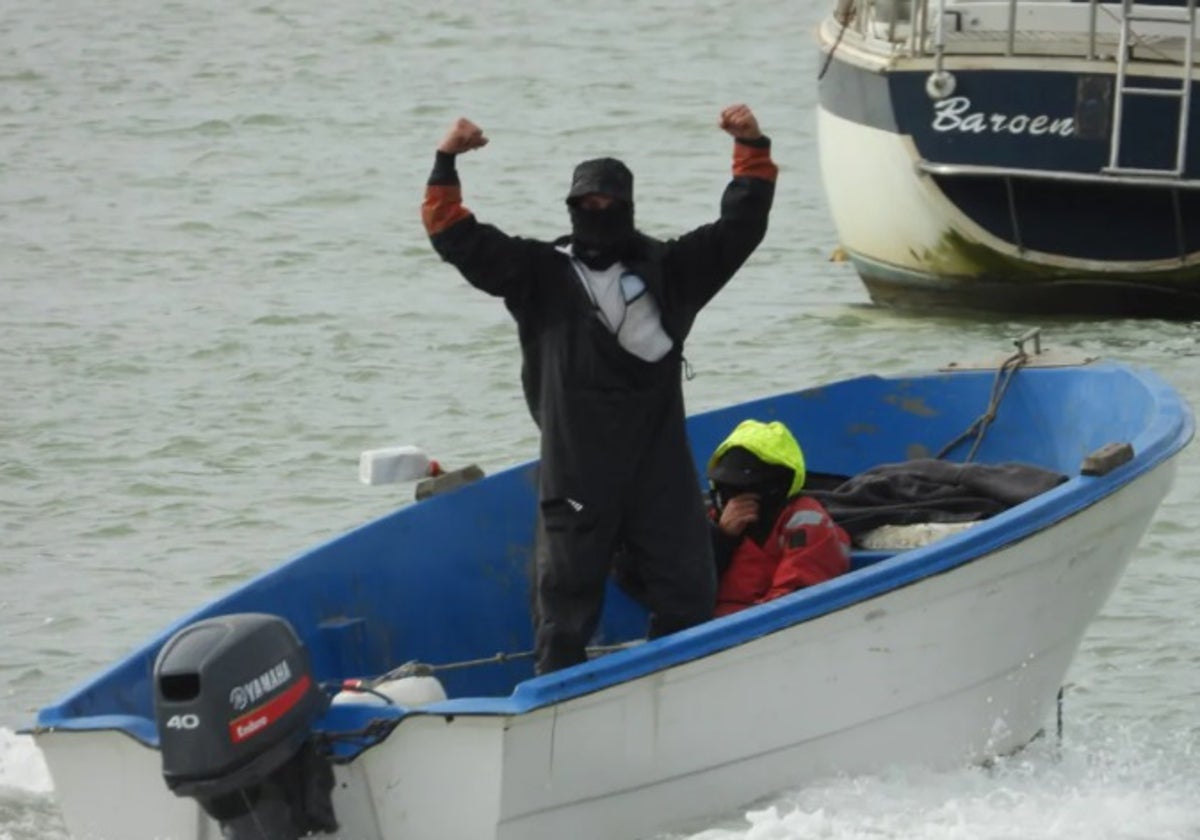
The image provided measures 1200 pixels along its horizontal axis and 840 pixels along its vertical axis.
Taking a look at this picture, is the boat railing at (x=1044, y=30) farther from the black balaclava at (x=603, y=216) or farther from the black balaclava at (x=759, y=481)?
the black balaclava at (x=603, y=216)

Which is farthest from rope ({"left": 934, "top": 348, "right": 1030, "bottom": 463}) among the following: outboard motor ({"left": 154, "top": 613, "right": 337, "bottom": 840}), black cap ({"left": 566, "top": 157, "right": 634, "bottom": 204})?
outboard motor ({"left": 154, "top": 613, "right": 337, "bottom": 840})

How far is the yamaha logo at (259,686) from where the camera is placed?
21.5 ft

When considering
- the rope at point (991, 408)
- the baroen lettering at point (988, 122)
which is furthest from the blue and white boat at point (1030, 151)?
the rope at point (991, 408)

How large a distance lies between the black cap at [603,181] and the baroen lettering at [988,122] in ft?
22.9

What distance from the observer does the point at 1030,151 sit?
13.9 meters

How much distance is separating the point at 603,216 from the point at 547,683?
3.81 ft

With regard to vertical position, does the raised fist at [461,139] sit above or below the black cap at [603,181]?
above

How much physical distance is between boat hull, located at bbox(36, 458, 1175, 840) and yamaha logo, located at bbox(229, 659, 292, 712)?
0.31 metres

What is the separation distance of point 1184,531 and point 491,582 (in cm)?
370

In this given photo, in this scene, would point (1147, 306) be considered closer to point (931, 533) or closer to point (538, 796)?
point (931, 533)

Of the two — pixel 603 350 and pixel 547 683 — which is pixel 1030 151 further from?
pixel 547 683

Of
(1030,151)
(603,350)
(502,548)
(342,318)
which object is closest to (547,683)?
(603,350)

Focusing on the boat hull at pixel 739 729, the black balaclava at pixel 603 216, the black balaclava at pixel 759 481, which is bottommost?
the boat hull at pixel 739 729

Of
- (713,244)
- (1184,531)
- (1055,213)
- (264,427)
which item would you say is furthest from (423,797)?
(1055,213)
